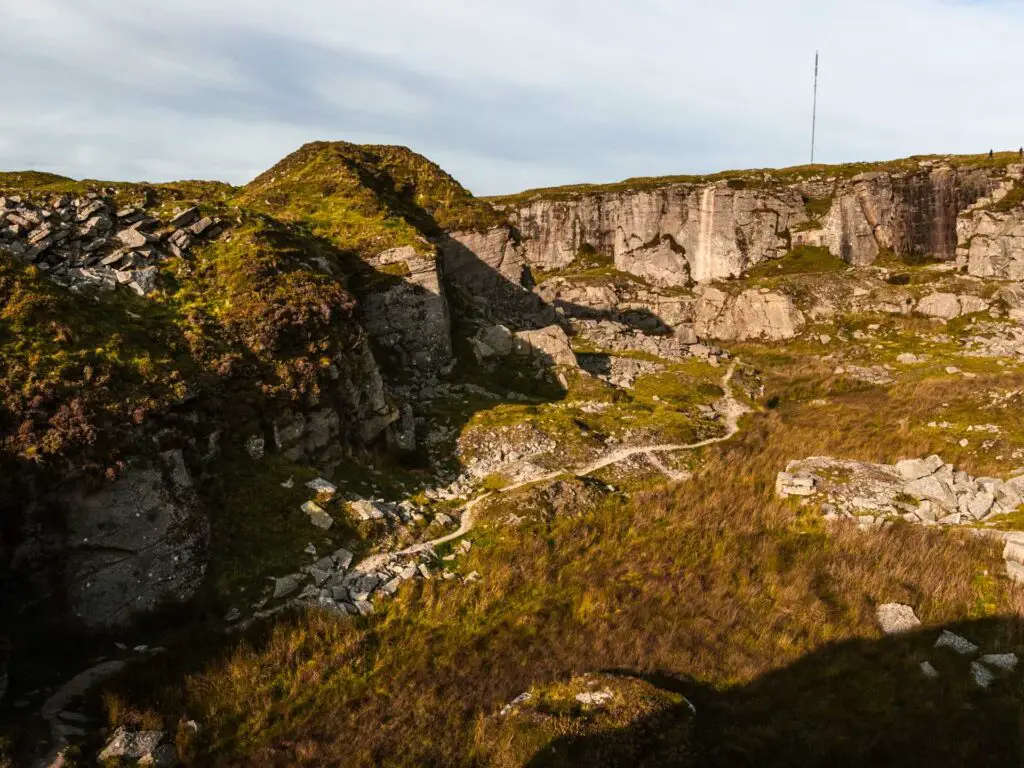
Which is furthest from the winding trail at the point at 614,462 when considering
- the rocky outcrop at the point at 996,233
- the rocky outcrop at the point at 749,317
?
the rocky outcrop at the point at 996,233

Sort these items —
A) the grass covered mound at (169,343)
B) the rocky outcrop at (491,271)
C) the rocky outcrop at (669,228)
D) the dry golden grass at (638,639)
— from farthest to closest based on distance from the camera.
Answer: the rocky outcrop at (669,228), the rocky outcrop at (491,271), the grass covered mound at (169,343), the dry golden grass at (638,639)

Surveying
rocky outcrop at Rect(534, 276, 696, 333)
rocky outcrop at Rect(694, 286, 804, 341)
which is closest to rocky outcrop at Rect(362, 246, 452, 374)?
rocky outcrop at Rect(534, 276, 696, 333)

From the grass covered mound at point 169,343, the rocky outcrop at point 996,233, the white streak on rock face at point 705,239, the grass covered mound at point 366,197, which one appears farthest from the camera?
the white streak on rock face at point 705,239

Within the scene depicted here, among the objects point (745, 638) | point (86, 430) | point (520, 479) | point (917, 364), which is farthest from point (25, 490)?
point (917, 364)

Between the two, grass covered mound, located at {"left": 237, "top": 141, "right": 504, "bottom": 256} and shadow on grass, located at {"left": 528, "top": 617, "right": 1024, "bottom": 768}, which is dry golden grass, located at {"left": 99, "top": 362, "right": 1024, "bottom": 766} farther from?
grass covered mound, located at {"left": 237, "top": 141, "right": 504, "bottom": 256}

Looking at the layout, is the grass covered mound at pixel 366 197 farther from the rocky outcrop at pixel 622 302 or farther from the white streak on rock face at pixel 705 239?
the white streak on rock face at pixel 705 239
